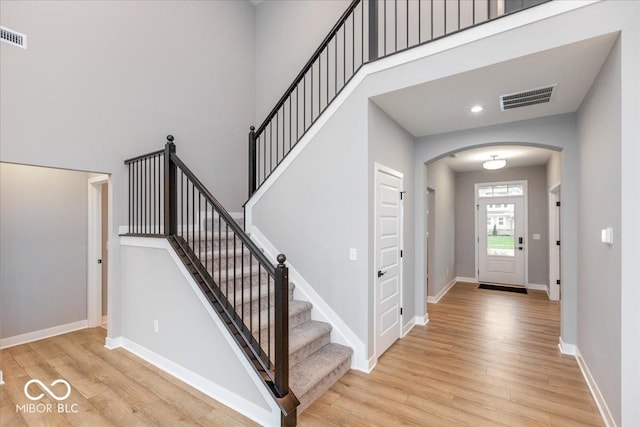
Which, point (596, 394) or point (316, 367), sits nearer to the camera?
point (596, 394)

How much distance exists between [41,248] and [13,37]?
2.53 metres

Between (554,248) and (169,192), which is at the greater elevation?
(169,192)

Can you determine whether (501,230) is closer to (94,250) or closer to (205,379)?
(205,379)

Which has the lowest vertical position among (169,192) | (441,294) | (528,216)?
(441,294)

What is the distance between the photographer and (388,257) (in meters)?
3.61

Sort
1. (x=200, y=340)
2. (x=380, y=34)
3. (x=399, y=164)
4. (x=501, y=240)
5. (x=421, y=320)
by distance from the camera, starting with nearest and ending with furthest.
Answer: (x=200, y=340) < (x=399, y=164) < (x=421, y=320) < (x=380, y=34) < (x=501, y=240)

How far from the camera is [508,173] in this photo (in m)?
7.18

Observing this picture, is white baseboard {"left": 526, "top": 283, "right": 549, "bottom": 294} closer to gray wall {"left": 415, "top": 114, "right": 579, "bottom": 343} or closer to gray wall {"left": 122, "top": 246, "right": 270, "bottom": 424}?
gray wall {"left": 415, "top": 114, "right": 579, "bottom": 343}

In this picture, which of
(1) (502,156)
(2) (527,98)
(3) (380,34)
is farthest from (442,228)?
(3) (380,34)

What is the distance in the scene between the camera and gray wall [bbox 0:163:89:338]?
3.72 meters

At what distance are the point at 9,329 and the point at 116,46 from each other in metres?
3.78

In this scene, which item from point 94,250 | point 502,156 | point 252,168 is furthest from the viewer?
point 502,156

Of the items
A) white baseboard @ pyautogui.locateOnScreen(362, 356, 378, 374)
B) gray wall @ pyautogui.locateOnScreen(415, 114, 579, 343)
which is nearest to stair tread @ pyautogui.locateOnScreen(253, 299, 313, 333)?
white baseboard @ pyautogui.locateOnScreen(362, 356, 378, 374)

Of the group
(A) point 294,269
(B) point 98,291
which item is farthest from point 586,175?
(B) point 98,291
